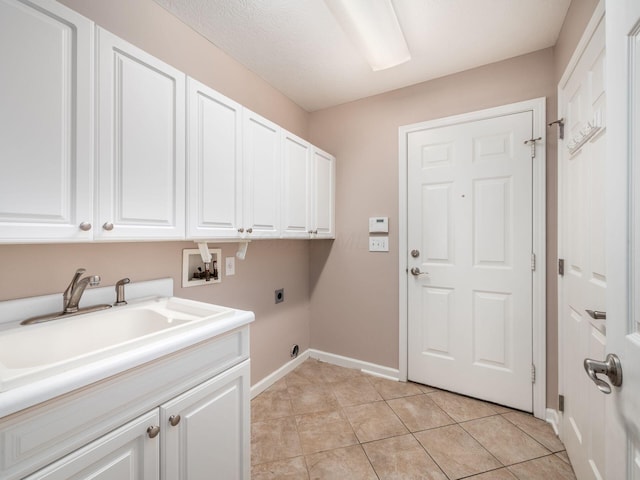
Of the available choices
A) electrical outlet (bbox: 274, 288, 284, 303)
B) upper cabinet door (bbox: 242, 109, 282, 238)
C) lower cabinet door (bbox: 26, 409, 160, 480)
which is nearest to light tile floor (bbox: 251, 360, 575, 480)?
electrical outlet (bbox: 274, 288, 284, 303)

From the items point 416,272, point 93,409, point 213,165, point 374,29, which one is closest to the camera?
point 93,409

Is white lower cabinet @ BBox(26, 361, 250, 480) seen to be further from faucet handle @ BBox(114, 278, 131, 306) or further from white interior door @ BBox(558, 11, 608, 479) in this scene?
white interior door @ BBox(558, 11, 608, 479)

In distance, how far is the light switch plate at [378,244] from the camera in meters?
2.40

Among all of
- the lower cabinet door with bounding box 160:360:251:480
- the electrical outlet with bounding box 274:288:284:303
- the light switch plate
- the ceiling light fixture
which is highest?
Result: the ceiling light fixture

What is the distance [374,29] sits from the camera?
1.65 m

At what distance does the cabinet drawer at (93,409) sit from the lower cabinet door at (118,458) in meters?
0.02

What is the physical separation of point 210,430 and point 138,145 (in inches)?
44.4

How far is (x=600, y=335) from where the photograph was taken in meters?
1.11

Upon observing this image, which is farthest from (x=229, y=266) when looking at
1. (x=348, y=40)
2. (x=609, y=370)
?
(x=609, y=370)

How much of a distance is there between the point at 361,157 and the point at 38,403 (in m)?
2.40

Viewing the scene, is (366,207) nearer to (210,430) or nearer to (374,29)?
(374,29)

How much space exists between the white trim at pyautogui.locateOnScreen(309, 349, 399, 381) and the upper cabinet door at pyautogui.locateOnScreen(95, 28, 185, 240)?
76.2 inches

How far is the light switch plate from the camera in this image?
94.6 inches

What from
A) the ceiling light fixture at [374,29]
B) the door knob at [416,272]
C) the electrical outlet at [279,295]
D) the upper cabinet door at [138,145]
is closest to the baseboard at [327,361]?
the electrical outlet at [279,295]
